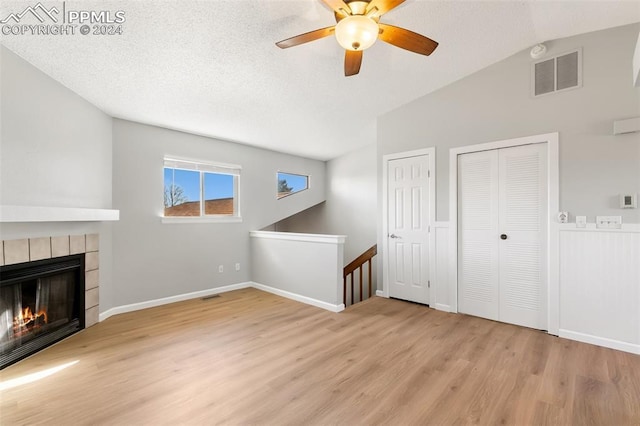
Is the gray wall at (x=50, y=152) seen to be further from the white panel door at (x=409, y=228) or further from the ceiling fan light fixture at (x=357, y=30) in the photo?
the white panel door at (x=409, y=228)

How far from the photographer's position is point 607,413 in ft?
5.95

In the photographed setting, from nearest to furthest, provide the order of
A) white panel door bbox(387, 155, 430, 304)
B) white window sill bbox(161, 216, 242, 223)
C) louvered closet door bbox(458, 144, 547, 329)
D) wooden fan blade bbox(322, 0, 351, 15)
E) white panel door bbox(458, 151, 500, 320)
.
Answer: wooden fan blade bbox(322, 0, 351, 15) → louvered closet door bbox(458, 144, 547, 329) → white panel door bbox(458, 151, 500, 320) → white panel door bbox(387, 155, 430, 304) → white window sill bbox(161, 216, 242, 223)

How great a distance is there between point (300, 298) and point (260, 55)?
123 inches

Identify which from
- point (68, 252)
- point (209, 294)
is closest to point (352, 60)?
point (68, 252)

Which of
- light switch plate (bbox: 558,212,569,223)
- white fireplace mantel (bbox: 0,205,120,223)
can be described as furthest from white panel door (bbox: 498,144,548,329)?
white fireplace mantel (bbox: 0,205,120,223)

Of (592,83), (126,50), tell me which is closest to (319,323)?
(126,50)

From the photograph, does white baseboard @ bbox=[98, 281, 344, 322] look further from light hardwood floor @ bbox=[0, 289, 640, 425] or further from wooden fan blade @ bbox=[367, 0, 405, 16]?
wooden fan blade @ bbox=[367, 0, 405, 16]

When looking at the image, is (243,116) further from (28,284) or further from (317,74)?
(28,284)

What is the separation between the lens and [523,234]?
10.6ft

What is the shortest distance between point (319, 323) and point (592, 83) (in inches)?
148

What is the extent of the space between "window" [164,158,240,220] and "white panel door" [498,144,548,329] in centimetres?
397

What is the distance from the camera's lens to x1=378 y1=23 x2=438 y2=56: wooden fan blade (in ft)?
6.47

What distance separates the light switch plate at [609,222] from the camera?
2.68 meters

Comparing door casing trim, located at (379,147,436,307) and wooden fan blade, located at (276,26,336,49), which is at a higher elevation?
wooden fan blade, located at (276,26,336,49)
